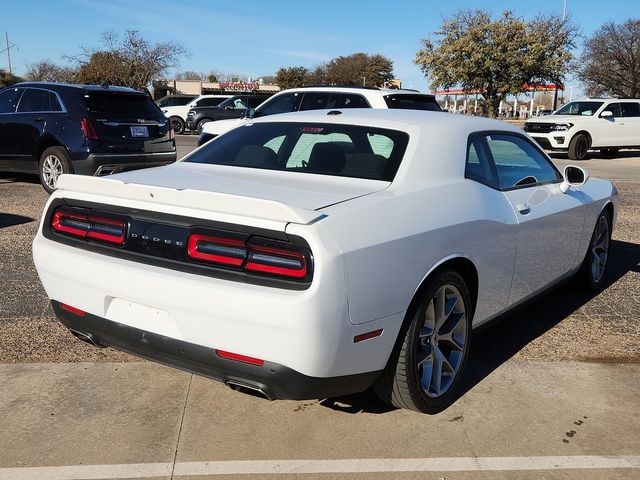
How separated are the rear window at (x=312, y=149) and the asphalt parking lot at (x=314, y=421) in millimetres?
1288

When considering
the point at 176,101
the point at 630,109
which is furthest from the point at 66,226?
the point at 176,101

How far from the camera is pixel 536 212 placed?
4133 mm

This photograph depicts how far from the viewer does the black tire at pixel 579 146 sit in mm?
19188

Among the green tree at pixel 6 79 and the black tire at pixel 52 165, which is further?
the green tree at pixel 6 79

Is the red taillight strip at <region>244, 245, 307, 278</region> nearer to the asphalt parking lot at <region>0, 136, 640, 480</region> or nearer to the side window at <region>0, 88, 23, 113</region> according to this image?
the asphalt parking lot at <region>0, 136, 640, 480</region>

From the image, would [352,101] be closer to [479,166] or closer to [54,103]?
[54,103]

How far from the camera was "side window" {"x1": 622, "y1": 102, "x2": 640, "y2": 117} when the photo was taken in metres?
20.3

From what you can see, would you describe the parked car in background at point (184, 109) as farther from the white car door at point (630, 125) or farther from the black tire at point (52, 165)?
the black tire at point (52, 165)

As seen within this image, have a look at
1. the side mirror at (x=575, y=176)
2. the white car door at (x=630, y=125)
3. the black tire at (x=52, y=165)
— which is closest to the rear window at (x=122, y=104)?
the black tire at (x=52, y=165)

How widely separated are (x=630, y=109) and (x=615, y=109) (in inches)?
25.0

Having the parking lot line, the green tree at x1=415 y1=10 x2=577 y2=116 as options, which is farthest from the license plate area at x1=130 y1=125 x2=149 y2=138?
the green tree at x1=415 y1=10 x2=577 y2=116

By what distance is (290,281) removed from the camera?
2.59m

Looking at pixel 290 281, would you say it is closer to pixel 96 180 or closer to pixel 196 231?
pixel 196 231

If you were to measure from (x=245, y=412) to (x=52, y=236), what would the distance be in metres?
1.34
